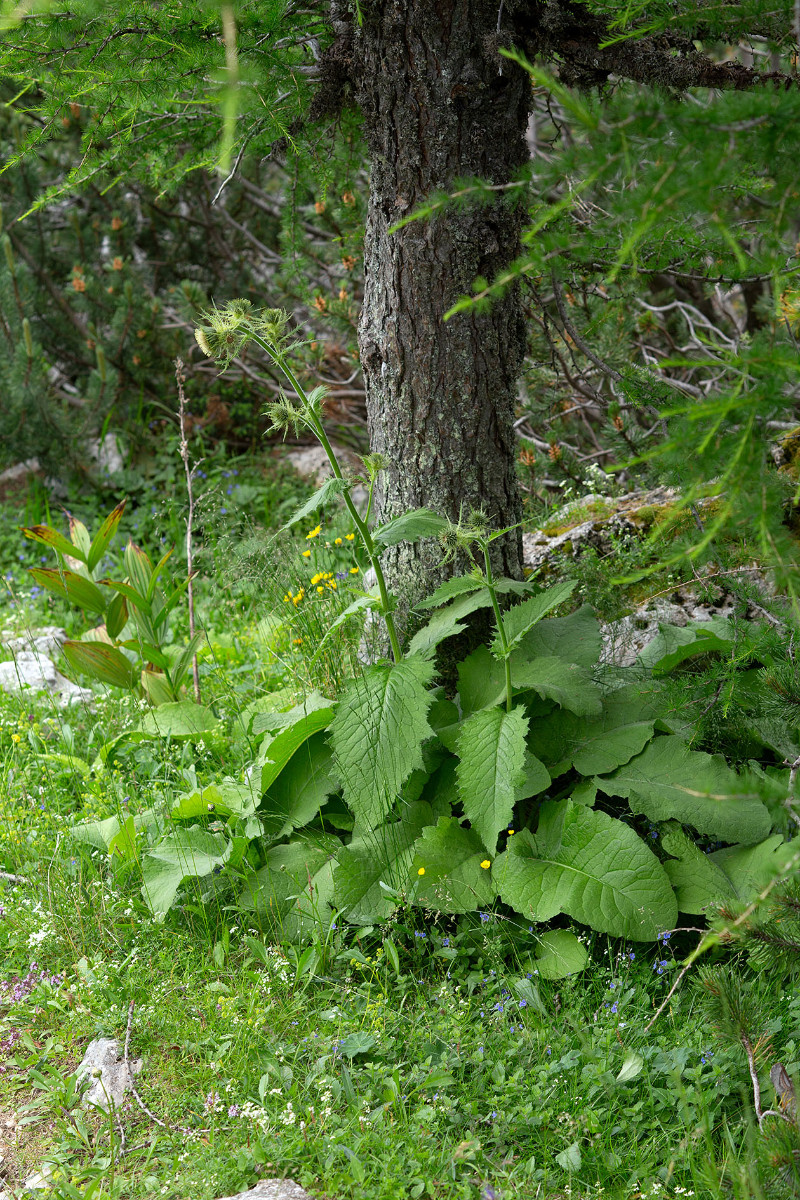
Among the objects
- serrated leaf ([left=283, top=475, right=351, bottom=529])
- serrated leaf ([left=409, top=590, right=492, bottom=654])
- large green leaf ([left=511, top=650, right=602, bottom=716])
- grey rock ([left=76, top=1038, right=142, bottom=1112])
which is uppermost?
serrated leaf ([left=283, top=475, right=351, bottom=529])

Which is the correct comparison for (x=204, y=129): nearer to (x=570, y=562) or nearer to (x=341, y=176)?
(x=341, y=176)

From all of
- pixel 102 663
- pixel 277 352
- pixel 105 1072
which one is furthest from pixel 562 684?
pixel 102 663

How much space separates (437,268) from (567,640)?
1159 millimetres

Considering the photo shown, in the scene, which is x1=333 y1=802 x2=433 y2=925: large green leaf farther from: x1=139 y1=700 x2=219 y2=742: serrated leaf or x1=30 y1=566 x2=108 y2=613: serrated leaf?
x1=30 y1=566 x2=108 y2=613: serrated leaf

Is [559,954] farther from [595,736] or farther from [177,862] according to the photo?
[177,862]

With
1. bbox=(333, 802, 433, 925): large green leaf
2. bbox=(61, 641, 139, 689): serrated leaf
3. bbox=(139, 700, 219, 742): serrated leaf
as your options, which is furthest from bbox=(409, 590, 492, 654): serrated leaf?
bbox=(61, 641, 139, 689): serrated leaf

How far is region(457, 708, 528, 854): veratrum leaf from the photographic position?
220cm

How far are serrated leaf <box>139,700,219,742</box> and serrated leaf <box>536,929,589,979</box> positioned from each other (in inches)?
57.7

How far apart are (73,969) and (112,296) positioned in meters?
4.88

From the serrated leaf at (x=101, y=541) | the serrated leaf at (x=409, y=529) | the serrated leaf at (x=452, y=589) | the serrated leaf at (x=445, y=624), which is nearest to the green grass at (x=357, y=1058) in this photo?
the serrated leaf at (x=445, y=624)

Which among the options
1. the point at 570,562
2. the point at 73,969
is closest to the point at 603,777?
the point at 570,562

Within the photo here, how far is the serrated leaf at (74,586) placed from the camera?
3.62 metres

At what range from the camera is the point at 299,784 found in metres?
2.69

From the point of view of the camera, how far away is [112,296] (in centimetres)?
611
